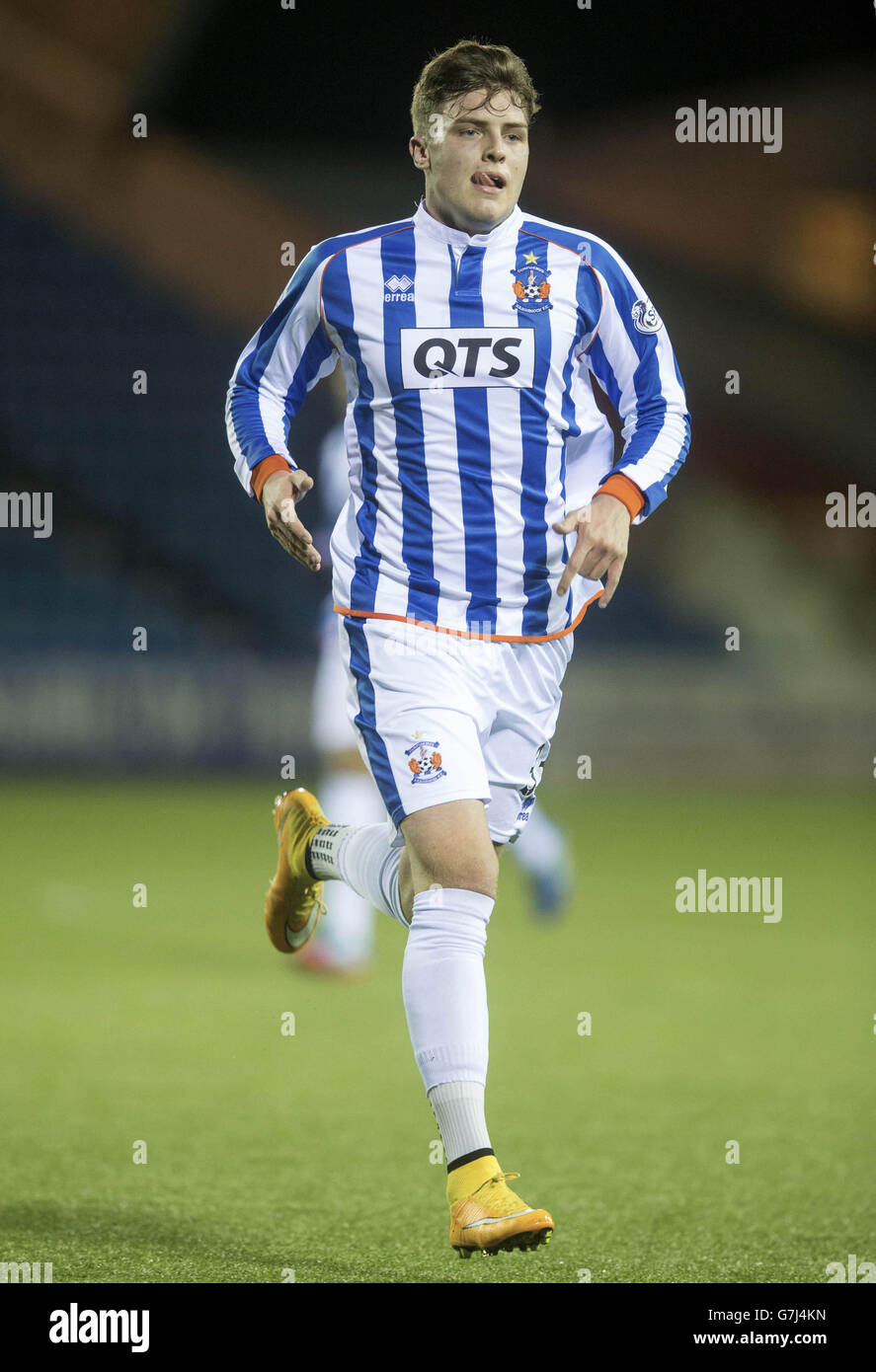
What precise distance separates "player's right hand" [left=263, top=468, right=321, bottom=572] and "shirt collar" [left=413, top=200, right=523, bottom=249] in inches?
18.9

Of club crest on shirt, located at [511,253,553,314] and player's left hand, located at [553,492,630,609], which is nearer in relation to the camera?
player's left hand, located at [553,492,630,609]

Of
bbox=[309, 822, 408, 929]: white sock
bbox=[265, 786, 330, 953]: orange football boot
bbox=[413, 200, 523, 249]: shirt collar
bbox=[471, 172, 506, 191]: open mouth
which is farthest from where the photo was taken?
bbox=[265, 786, 330, 953]: orange football boot

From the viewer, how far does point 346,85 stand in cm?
1553

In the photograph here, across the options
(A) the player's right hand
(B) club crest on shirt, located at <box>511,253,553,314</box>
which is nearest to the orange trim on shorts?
(A) the player's right hand

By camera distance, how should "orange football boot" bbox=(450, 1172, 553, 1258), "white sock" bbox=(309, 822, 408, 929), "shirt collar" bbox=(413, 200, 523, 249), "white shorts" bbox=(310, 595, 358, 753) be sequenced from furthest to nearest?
1. "white shorts" bbox=(310, 595, 358, 753)
2. "white sock" bbox=(309, 822, 408, 929)
3. "shirt collar" bbox=(413, 200, 523, 249)
4. "orange football boot" bbox=(450, 1172, 553, 1258)

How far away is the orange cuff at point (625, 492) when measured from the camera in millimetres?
2709

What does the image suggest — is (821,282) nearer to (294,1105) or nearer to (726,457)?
(726,457)

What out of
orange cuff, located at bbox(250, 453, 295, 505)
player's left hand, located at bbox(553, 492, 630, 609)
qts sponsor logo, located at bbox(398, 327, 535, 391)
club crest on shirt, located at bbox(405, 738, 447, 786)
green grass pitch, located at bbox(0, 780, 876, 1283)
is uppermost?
qts sponsor logo, located at bbox(398, 327, 535, 391)

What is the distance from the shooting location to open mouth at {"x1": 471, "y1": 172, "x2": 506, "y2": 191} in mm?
2705

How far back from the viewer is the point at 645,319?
9.29 feet

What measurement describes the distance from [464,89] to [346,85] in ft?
45.0

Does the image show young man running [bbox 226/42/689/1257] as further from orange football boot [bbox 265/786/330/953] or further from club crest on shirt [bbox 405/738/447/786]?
orange football boot [bbox 265/786/330/953]

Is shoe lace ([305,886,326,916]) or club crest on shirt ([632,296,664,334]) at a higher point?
club crest on shirt ([632,296,664,334])
